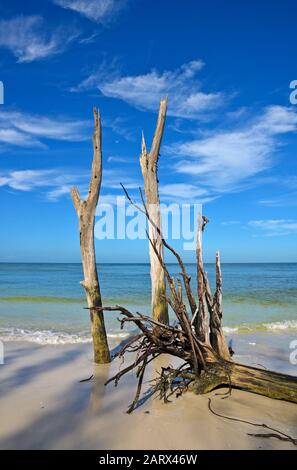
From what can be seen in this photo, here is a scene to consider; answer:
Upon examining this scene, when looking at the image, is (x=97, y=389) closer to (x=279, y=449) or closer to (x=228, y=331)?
(x=279, y=449)

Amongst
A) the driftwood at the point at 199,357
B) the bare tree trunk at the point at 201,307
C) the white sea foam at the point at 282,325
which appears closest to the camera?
the driftwood at the point at 199,357

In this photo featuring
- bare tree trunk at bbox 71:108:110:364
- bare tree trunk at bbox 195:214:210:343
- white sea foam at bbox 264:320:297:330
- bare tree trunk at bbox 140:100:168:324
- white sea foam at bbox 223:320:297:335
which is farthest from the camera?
white sea foam at bbox 264:320:297:330

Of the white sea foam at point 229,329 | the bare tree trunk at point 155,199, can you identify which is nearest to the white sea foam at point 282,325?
the white sea foam at point 229,329

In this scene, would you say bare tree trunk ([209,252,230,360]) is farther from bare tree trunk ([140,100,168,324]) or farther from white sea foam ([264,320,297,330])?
white sea foam ([264,320,297,330])

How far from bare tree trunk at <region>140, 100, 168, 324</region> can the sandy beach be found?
101 inches

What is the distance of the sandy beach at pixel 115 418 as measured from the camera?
3506 mm

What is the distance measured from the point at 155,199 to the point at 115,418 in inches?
205

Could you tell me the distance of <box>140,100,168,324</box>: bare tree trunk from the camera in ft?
26.2

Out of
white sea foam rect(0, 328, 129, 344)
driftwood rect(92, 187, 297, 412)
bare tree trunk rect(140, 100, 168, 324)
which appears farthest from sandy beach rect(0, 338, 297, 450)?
white sea foam rect(0, 328, 129, 344)

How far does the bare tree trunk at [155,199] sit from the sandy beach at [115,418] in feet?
8.38

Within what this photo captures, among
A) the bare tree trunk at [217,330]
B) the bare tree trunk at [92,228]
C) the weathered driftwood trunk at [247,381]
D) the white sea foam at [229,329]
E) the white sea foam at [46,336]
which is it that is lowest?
the white sea foam at [229,329]

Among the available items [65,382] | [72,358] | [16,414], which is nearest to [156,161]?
[72,358]

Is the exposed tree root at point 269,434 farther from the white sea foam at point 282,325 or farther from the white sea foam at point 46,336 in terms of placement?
the white sea foam at point 282,325
